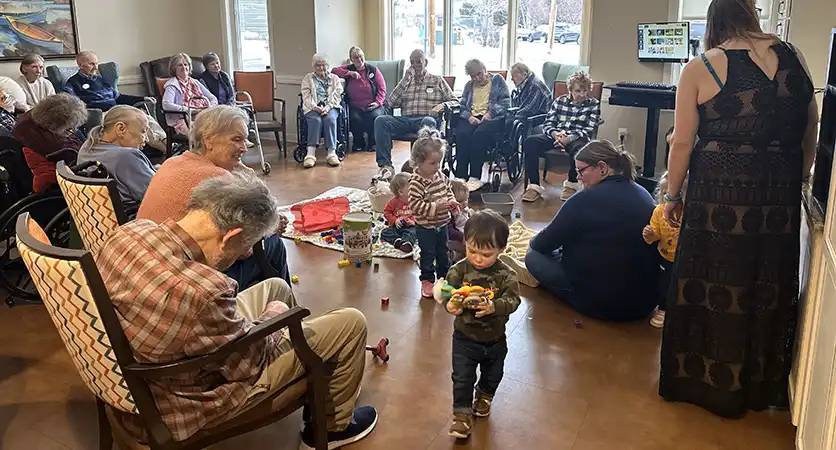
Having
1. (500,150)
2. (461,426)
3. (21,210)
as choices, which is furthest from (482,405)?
(500,150)

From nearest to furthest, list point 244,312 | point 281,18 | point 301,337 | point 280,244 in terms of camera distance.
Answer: point 301,337 → point 244,312 → point 280,244 → point 281,18

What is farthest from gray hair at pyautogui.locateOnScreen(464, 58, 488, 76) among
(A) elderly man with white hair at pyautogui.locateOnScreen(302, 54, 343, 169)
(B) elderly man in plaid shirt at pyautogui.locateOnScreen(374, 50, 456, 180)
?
(A) elderly man with white hair at pyautogui.locateOnScreen(302, 54, 343, 169)

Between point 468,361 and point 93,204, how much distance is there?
4.68 ft

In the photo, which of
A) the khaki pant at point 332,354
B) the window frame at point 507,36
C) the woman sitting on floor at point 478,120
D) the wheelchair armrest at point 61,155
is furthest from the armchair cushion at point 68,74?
the khaki pant at point 332,354

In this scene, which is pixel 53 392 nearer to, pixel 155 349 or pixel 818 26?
pixel 155 349

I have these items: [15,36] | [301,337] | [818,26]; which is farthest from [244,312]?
[15,36]

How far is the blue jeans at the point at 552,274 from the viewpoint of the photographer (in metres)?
3.37

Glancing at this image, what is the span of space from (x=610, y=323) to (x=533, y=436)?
103 cm

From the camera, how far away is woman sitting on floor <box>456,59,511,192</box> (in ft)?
19.4

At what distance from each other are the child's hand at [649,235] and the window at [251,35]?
6311mm

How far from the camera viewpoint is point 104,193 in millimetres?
2410

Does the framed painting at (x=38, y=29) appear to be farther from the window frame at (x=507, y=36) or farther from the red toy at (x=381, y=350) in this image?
the red toy at (x=381, y=350)

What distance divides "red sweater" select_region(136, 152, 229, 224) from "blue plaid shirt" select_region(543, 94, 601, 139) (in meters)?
3.65

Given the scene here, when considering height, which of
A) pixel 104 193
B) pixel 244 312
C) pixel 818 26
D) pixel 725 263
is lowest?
pixel 244 312
